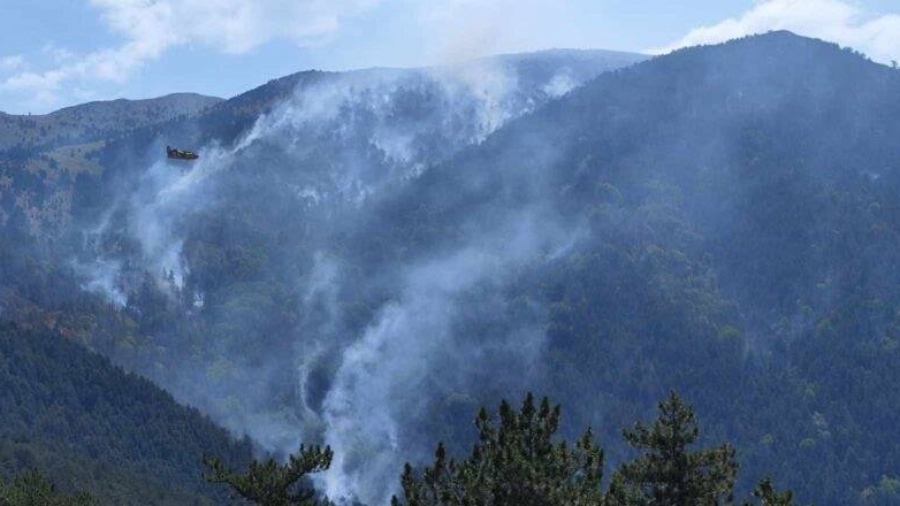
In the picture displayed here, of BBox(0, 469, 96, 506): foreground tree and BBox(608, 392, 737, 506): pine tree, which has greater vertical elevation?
BBox(0, 469, 96, 506): foreground tree

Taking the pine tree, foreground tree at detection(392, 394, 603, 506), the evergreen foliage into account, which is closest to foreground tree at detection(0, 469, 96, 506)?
the pine tree

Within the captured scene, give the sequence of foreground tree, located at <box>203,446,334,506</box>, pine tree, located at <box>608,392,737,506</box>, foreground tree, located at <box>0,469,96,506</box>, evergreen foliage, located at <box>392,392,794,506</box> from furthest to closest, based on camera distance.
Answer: foreground tree, located at <box>0,469,96,506</box> < foreground tree, located at <box>203,446,334,506</box> < pine tree, located at <box>608,392,737,506</box> < evergreen foliage, located at <box>392,392,794,506</box>

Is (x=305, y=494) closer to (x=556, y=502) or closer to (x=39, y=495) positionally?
(x=556, y=502)

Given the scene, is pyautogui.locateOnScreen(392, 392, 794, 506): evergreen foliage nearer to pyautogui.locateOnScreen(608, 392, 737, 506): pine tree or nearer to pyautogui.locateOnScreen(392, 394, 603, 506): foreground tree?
pyautogui.locateOnScreen(392, 394, 603, 506): foreground tree

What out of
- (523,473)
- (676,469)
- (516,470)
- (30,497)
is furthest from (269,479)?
(30,497)

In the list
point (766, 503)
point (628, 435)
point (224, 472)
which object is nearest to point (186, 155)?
point (224, 472)

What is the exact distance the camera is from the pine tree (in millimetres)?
41438

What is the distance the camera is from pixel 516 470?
33969 mm

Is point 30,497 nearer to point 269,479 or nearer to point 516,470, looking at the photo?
point 269,479

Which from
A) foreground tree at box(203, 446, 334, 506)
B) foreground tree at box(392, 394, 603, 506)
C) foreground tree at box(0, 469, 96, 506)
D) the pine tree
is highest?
foreground tree at box(0, 469, 96, 506)

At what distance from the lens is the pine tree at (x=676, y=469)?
4144cm

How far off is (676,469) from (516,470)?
10757 millimetres

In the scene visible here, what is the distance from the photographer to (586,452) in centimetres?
3566

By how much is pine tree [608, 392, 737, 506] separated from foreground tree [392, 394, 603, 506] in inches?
235
